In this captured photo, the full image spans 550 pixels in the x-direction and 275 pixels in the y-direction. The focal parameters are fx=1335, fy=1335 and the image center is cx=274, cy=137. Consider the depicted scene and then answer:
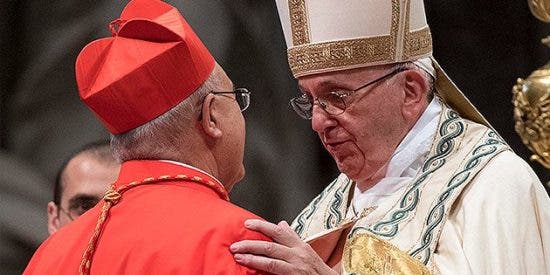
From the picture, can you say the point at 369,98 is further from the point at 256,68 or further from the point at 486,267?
the point at 256,68

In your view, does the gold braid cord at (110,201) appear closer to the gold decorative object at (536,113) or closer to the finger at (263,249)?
the finger at (263,249)

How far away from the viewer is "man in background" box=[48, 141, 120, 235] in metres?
4.79

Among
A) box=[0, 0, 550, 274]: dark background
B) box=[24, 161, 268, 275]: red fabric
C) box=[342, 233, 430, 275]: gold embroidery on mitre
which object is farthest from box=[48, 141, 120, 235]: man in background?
box=[24, 161, 268, 275]: red fabric

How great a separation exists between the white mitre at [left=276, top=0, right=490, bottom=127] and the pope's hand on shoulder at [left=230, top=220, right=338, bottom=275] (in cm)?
98

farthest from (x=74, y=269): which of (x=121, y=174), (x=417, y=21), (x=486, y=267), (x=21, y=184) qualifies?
(x=21, y=184)

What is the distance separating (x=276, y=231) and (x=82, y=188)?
2.04 m

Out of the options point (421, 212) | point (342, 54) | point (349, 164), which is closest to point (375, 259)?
point (421, 212)

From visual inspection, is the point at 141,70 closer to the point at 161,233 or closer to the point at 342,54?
the point at 161,233

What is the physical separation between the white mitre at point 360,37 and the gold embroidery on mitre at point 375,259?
0.59 meters

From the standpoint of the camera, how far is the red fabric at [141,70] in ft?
9.91

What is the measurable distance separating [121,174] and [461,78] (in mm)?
2575

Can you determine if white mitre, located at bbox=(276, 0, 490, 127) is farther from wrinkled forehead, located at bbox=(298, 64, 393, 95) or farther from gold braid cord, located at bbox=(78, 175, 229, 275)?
gold braid cord, located at bbox=(78, 175, 229, 275)

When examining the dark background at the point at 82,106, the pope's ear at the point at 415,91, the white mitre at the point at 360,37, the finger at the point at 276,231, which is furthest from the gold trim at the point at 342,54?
the dark background at the point at 82,106

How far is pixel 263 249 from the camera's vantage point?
2846mm
